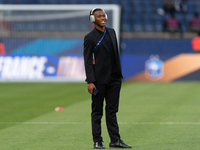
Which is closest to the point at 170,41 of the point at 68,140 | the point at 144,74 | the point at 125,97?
the point at 144,74

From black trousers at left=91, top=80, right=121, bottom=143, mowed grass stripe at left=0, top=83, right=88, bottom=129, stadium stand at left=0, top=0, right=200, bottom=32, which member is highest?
black trousers at left=91, top=80, right=121, bottom=143

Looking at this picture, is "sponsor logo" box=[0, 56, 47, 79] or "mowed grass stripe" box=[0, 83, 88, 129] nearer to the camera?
"mowed grass stripe" box=[0, 83, 88, 129]

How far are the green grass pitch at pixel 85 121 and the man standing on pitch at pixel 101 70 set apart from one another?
429 millimetres

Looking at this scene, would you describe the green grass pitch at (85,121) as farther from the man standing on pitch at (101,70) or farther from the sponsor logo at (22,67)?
the sponsor logo at (22,67)

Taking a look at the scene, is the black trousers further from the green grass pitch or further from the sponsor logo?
the sponsor logo

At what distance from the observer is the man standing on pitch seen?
21.6 feet

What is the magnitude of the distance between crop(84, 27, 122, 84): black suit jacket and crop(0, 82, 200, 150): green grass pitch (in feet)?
3.28

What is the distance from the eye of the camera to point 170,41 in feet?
76.3

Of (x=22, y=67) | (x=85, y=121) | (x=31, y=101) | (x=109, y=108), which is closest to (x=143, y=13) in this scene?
(x=22, y=67)

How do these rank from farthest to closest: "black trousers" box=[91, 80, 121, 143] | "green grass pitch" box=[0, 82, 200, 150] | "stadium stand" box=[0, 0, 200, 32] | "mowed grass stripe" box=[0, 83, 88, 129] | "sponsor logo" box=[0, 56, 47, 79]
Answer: "stadium stand" box=[0, 0, 200, 32] → "sponsor logo" box=[0, 56, 47, 79] → "mowed grass stripe" box=[0, 83, 88, 129] → "green grass pitch" box=[0, 82, 200, 150] → "black trousers" box=[91, 80, 121, 143]

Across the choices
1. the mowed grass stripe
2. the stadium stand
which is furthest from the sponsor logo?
the stadium stand

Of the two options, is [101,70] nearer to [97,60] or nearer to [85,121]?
[97,60]

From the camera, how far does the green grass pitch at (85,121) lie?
290 inches

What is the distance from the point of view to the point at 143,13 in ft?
94.8
